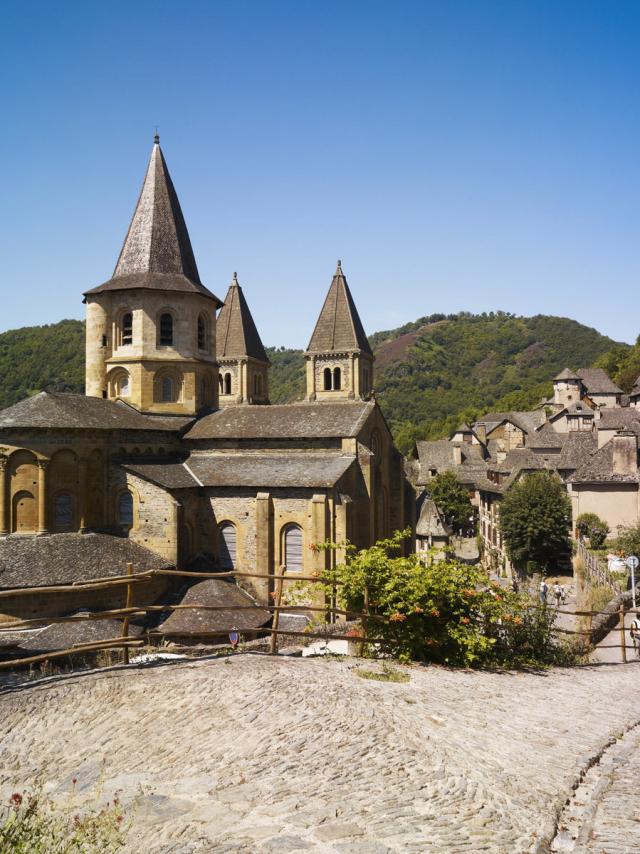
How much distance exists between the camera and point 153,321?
3153 cm

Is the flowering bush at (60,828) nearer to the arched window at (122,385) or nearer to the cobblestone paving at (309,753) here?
the cobblestone paving at (309,753)

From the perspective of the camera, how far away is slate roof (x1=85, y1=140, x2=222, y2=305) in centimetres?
3197

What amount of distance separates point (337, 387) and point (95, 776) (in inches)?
1553

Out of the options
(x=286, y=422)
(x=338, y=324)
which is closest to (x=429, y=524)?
(x=338, y=324)

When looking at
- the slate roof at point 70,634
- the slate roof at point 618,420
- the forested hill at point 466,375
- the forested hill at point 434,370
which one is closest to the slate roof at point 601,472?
the slate roof at point 618,420

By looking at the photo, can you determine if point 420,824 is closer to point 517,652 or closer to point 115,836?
point 115,836

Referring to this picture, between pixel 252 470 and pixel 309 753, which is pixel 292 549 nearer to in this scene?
pixel 252 470

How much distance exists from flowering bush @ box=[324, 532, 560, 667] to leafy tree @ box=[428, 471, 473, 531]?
53.5 m

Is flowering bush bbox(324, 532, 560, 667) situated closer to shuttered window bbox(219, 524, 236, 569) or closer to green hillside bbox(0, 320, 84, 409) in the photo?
shuttered window bbox(219, 524, 236, 569)

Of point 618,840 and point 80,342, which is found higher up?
point 80,342

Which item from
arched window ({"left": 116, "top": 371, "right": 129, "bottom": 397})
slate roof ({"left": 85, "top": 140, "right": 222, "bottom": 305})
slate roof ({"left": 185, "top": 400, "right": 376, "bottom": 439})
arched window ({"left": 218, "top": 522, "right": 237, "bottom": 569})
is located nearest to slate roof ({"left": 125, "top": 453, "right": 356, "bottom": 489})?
slate roof ({"left": 185, "top": 400, "right": 376, "bottom": 439})

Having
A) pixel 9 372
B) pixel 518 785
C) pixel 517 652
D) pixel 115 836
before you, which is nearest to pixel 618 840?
pixel 518 785

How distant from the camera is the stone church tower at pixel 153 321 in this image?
31453 mm

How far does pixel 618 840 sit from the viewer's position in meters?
5.18
